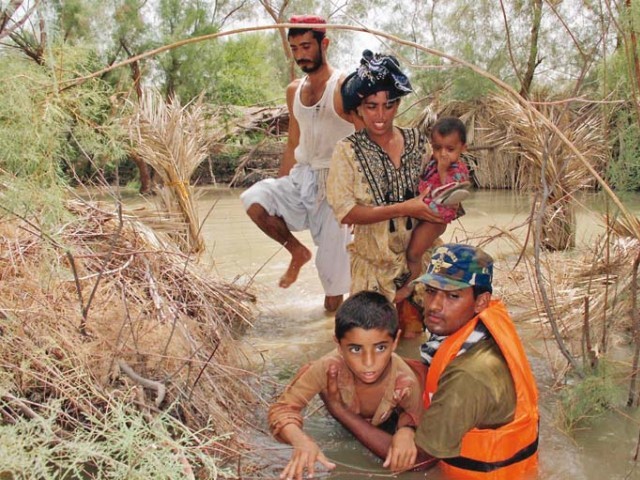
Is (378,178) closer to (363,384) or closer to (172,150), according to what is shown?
(363,384)

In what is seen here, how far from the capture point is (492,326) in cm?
242

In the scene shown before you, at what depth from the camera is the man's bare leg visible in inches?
172

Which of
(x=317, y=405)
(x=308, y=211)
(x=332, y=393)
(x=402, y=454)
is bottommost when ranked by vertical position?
(x=317, y=405)

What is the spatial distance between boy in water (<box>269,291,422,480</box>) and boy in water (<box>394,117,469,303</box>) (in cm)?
82

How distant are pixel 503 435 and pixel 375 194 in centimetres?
154

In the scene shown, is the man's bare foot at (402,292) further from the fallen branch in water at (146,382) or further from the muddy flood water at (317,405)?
the fallen branch in water at (146,382)

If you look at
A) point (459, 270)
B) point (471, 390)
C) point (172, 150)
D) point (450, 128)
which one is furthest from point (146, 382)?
point (172, 150)

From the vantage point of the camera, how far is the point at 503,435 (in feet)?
7.73

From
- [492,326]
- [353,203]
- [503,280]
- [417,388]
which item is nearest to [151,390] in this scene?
[417,388]

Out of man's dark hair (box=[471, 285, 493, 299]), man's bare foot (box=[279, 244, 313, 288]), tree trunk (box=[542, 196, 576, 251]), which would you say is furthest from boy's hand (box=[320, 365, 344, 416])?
tree trunk (box=[542, 196, 576, 251])

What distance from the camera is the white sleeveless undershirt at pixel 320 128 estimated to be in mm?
4174

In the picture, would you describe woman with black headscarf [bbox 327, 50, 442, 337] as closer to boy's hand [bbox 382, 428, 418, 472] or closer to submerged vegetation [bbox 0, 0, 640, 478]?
submerged vegetation [bbox 0, 0, 640, 478]

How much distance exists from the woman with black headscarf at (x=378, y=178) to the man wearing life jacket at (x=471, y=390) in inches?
34.0

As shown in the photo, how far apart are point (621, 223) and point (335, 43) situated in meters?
22.6
